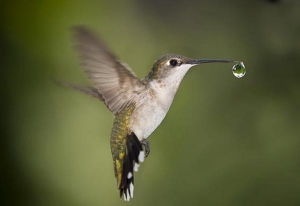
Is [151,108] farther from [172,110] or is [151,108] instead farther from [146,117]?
[172,110]

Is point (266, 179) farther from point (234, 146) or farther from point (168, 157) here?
point (168, 157)

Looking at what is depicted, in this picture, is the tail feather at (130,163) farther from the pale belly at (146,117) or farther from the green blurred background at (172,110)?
the green blurred background at (172,110)

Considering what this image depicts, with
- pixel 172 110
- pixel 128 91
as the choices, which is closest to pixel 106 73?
pixel 128 91

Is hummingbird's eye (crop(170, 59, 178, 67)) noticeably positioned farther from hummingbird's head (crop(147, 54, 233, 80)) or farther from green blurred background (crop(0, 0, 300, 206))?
green blurred background (crop(0, 0, 300, 206))

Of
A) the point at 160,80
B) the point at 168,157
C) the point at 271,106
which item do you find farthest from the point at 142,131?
the point at 271,106

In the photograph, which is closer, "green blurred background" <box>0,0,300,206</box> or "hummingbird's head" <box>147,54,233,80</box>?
"hummingbird's head" <box>147,54,233,80</box>

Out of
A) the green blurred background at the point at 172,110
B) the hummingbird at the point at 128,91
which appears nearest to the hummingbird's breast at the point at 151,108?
the hummingbird at the point at 128,91

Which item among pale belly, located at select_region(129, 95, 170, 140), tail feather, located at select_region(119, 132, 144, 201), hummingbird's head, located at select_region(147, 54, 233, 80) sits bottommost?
tail feather, located at select_region(119, 132, 144, 201)

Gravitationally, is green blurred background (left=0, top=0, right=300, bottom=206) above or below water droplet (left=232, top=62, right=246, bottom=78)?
above

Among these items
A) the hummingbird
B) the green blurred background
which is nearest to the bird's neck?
the hummingbird
